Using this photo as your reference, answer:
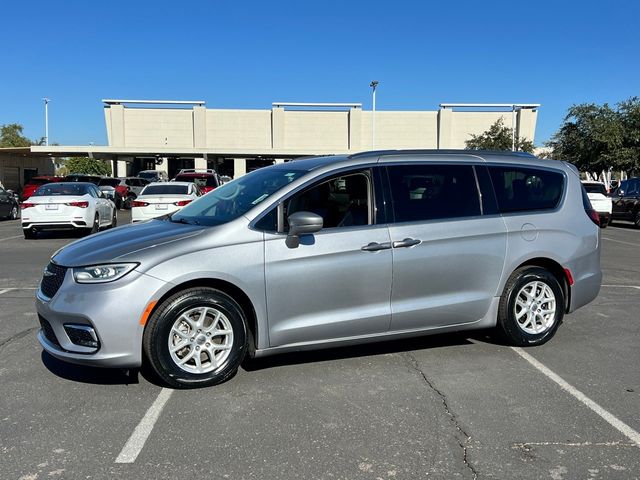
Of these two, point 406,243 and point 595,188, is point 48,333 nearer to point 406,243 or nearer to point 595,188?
point 406,243

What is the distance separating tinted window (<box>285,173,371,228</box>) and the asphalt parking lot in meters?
1.26

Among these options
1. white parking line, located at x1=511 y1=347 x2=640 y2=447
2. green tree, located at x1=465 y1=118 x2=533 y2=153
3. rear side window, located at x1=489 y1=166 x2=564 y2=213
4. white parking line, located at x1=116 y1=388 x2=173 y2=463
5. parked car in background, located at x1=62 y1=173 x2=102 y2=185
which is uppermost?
green tree, located at x1=465 y1=118 x2=533 y2=153

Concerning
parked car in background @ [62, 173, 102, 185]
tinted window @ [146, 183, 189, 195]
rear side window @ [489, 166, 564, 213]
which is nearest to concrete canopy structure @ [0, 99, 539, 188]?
parked car in background @ [62, 173, 102, 185]

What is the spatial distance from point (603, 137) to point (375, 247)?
3201 cm

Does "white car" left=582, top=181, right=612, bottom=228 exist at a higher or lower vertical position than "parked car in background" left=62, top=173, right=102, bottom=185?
lower

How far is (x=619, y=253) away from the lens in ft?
43.1

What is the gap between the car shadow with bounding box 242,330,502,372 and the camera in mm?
5098

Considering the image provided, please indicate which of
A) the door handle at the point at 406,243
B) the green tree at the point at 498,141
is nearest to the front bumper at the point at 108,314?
the door handle at the point at 406,243

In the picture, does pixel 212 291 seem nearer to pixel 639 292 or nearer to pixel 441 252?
pixel 441 252

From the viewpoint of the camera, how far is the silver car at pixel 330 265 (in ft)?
13.9

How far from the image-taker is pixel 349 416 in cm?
400

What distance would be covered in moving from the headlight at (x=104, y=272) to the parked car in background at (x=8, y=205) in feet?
66.0

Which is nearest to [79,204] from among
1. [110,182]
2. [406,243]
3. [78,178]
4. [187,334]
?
[187,334]

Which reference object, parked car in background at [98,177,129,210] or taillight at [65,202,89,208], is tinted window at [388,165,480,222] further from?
parked car in background at [98,177,129,210]
